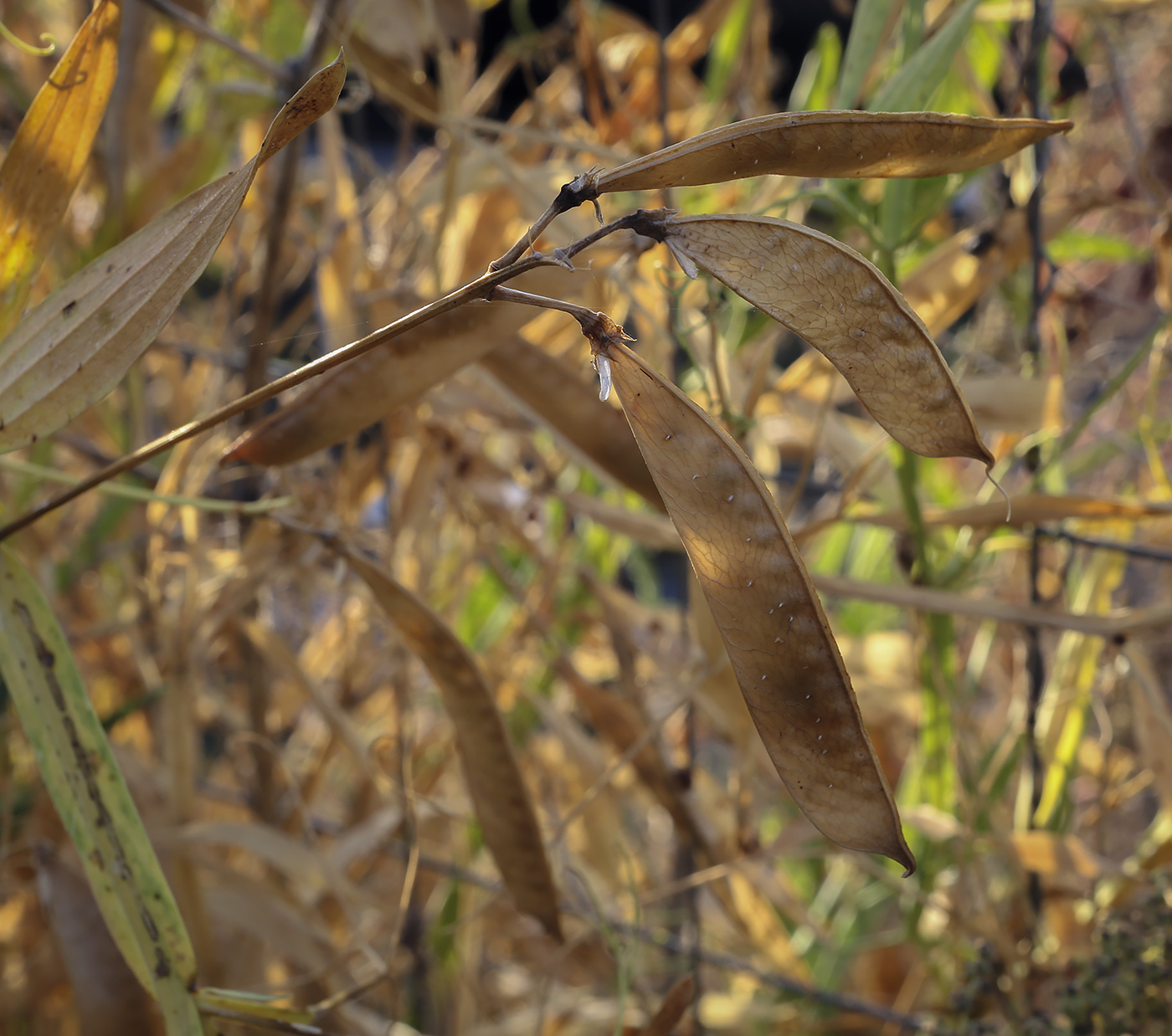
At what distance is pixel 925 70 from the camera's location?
0.35 meters

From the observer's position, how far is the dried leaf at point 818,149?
19 centimetres

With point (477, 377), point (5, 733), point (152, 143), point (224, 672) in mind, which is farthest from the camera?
point (224, 672)

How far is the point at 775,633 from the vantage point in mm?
203

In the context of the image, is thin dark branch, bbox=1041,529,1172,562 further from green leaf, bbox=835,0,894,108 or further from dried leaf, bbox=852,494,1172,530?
green leaf, bbox=835,0,894,108

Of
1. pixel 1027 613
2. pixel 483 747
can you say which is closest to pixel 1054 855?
pixel 1027 613

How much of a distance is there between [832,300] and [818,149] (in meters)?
0.04

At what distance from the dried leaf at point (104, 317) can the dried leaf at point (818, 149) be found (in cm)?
10

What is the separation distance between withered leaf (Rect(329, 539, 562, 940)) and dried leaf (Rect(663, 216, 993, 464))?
18 centimetres

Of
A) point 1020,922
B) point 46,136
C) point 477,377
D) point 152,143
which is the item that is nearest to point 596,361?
point 46,136

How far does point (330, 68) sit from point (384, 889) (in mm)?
697

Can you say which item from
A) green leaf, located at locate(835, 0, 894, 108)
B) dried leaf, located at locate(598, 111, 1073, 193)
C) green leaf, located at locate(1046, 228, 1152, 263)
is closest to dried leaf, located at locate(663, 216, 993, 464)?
dried leaf, located at locate(598, 111, 1073, 193)

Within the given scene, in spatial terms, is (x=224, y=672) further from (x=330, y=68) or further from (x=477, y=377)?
(x=330, y=68)

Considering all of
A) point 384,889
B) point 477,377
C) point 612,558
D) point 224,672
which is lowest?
point 384,889

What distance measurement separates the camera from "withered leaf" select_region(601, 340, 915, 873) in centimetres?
20
